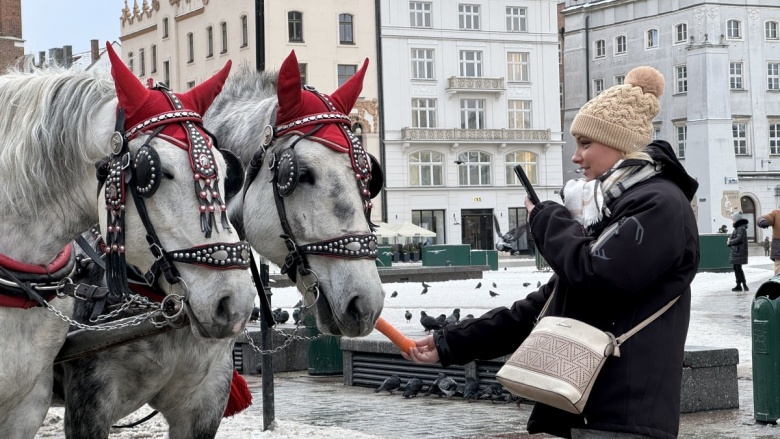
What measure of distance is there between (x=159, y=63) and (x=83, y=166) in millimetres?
51474

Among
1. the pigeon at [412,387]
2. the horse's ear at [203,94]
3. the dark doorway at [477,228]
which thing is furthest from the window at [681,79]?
the horse's ear at [203,94]

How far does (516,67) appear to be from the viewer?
2418 inches

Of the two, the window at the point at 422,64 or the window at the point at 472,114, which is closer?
the window at the point at 422,64

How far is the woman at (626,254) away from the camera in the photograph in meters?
3.88

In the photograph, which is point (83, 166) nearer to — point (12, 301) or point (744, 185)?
point (12, 301)

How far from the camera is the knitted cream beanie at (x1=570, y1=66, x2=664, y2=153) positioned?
13.5 ft

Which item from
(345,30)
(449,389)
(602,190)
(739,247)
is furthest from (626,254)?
Answer: (345,30)

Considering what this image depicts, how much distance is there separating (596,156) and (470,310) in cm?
1622

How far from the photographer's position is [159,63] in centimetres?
5441

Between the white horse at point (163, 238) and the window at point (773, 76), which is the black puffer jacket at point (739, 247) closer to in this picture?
the white horse at point (163, 238)

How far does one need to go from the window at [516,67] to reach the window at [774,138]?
15387 millimetres

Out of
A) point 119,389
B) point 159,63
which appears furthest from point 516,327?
point 159,63

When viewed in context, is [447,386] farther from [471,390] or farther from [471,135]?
[471,135]

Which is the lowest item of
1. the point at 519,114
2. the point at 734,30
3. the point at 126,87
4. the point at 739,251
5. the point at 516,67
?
the point at 739,251
